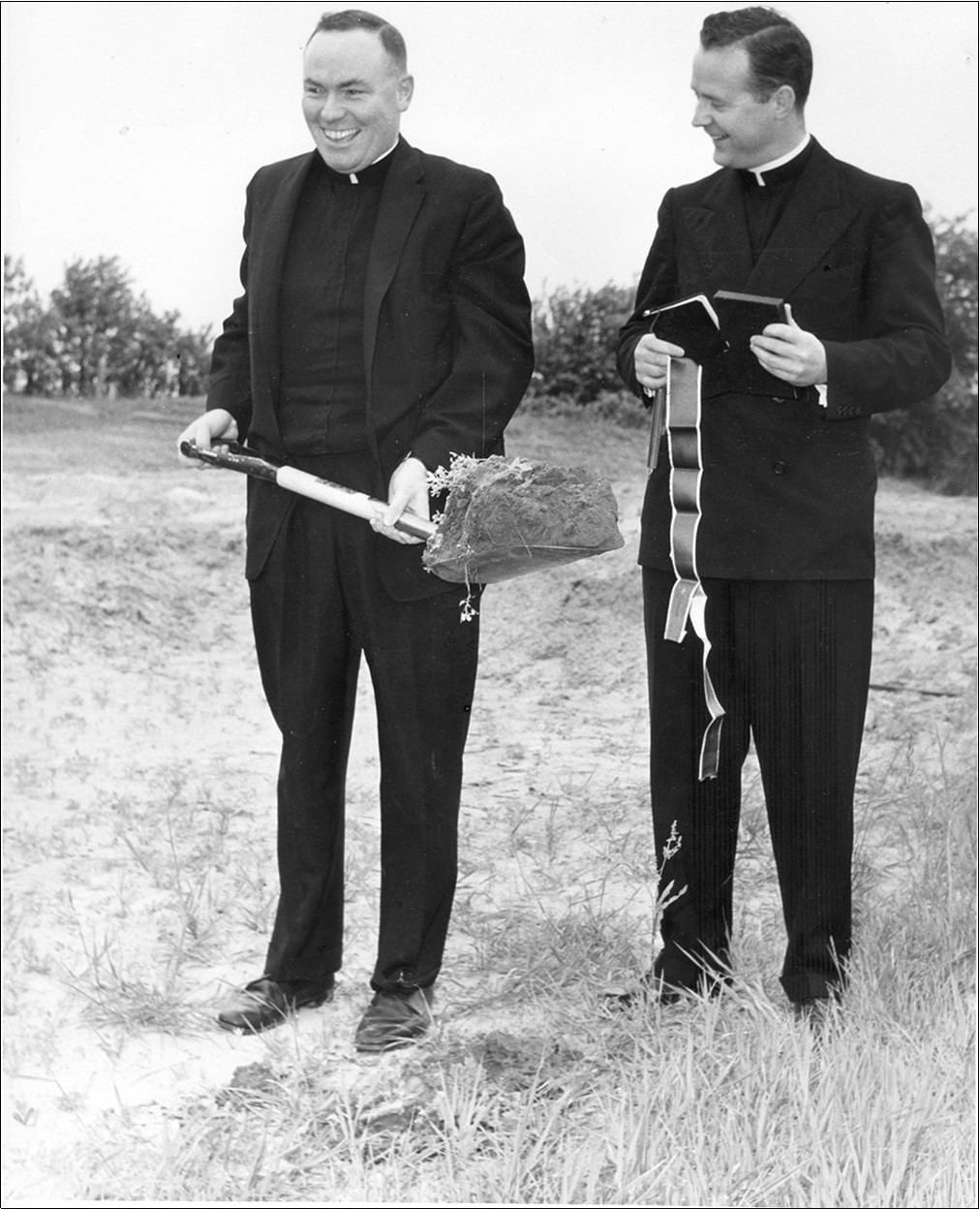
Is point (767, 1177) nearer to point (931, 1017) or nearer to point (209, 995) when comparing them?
point (931, 1017)

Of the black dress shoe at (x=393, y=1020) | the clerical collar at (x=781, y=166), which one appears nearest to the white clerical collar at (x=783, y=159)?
the clerical collar at (x=781, y=166)

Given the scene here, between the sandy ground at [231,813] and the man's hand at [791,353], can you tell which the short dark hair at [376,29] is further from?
the sandy ground at [231,813]

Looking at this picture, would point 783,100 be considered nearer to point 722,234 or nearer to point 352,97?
point 722,234

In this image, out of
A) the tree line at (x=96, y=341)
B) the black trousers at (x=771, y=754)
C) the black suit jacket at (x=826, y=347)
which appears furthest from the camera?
the tree line at (x=96, y=341)

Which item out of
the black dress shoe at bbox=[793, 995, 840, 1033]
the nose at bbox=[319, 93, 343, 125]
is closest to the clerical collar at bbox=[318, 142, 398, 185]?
the nose at bbox=[319, 93, 343, 125]

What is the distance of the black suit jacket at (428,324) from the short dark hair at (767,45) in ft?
2.14

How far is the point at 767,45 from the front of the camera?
154 inches

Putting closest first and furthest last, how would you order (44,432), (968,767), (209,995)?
(209,995)
(968,767)
(44,432)

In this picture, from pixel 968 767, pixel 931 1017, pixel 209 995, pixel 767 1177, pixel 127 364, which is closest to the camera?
pixel 767 1177

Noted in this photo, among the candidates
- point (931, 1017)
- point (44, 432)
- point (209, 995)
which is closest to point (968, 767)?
point (931, 1017)

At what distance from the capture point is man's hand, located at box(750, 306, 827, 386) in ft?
12.3

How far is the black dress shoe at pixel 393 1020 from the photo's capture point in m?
4.14

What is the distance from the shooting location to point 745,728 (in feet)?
13.5

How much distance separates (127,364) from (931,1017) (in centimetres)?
298
